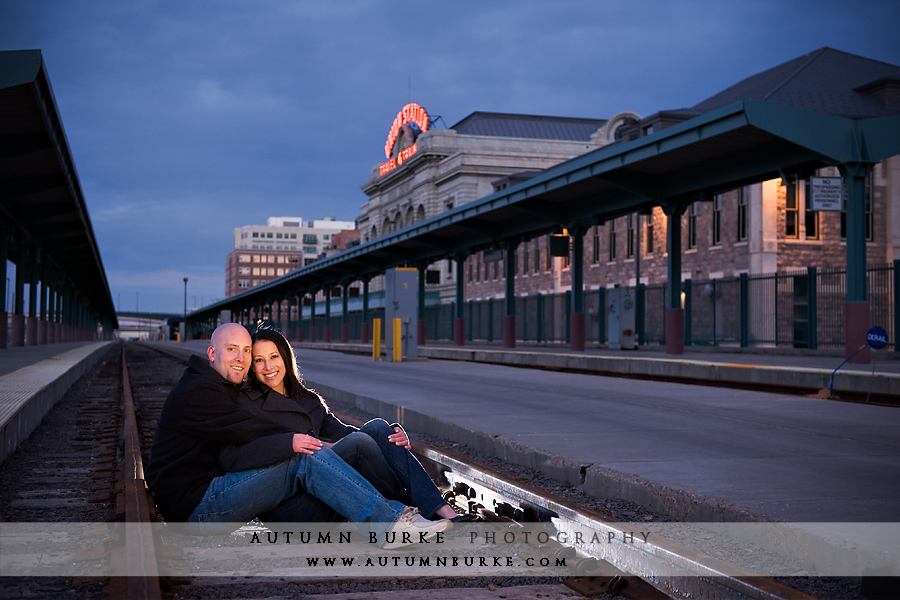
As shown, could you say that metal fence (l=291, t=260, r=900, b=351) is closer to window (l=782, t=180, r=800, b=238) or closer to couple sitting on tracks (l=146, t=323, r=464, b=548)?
window (l=782, t=180, r=800, b=238)

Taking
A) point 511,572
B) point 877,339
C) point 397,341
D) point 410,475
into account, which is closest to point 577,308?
point 397,341

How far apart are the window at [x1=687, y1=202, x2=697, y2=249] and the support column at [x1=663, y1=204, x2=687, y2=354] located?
1531cm

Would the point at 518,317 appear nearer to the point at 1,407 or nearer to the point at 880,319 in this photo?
the point at 880,319

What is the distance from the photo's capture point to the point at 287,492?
15.5 feet

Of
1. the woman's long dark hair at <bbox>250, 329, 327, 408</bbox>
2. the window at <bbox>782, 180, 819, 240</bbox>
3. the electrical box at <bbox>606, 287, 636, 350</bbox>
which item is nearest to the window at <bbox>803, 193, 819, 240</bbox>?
the window at <bbox>782, 180, 819, 240</bbox>

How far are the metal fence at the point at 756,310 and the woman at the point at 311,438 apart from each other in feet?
59.5

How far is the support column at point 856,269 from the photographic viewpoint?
17.6m

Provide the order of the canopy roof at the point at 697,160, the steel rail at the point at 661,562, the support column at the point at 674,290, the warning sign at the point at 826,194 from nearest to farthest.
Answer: the steel rail at the point at 661,562
the warning sign at the point at 826,194
the canopy roof at the point at 697,160
the support column at the point at 674,290

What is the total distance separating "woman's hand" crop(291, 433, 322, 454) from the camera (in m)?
4.57

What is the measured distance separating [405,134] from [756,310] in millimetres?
57186

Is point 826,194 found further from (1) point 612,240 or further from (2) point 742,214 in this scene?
(1) point 612,240

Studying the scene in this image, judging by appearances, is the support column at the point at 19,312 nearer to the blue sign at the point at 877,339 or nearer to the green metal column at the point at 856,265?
the green metal column at the point at 856,265

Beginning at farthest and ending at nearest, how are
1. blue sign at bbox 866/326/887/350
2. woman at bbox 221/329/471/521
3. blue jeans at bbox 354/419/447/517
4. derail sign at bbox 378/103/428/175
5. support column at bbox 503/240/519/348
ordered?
derail sign at bbox 378/103/428/175, support column at bbox 503/240/519/348, blue sign at bbox 866/326/887/350, blue jeans at bbox 354/419/447/517, woman at bbox 221/329/471/521

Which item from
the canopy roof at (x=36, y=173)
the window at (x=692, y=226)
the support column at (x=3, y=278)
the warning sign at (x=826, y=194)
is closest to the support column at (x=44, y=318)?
the canopy roof at (x=36, y=173)
